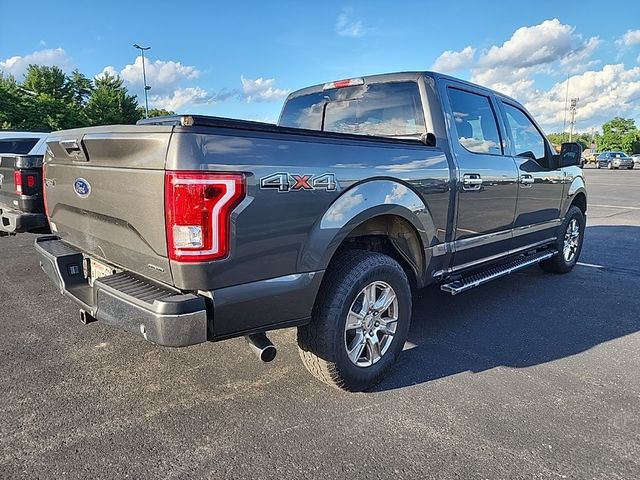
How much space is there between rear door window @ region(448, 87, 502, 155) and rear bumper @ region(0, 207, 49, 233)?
14.5ft

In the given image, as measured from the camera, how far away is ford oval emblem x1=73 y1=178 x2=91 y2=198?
2.67 metres

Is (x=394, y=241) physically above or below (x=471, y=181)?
below

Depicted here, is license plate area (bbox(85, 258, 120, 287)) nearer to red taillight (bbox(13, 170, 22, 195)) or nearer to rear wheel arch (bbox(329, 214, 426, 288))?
rear wheel arch (bbox(329, 214, 426, 288))

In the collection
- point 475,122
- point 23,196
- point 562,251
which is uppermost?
point 475,122

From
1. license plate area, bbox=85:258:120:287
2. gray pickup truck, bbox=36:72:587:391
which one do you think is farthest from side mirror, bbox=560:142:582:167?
license plate area, bbox=85:258:120:287

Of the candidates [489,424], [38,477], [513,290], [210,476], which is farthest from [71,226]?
[513,290]

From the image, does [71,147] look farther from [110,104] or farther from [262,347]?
[110,104]

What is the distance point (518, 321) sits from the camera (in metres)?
4.15

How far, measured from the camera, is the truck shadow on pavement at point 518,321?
336 centimetres

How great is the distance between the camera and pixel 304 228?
2.41 m

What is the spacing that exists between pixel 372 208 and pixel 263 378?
1.31 meters

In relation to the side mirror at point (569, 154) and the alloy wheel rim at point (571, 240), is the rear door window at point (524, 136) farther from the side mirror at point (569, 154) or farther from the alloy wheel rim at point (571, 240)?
the alloy wheel rim at point (571, 240)

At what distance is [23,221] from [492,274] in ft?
15.9

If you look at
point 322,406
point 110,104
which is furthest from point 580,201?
point 110,104
